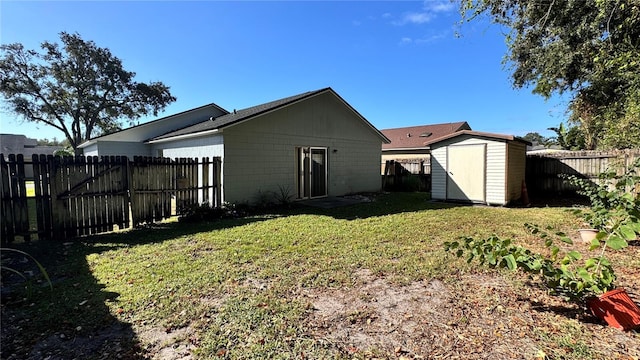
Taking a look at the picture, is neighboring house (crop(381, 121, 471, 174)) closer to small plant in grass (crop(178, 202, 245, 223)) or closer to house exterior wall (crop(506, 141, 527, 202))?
house exterior wall (crop(506, 141, 527, 202))

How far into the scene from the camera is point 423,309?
9.99ft

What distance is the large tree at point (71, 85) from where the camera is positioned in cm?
2330

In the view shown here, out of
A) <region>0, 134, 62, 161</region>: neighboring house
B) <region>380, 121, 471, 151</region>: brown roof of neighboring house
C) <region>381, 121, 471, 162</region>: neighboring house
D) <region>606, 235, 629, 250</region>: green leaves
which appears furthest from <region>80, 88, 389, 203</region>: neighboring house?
<region>0, 134, 62, 161</region>: neighboring house

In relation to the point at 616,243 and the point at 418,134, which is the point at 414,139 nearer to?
the point at 418,134

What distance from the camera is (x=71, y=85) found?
2475 centimetres

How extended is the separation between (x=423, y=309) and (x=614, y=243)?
1760 mm

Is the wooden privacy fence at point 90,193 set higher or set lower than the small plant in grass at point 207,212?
higher

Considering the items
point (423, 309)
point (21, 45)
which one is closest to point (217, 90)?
point (423, 309)

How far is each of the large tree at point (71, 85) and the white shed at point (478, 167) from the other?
1140 inches

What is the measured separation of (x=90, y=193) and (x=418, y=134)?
22.6 metres

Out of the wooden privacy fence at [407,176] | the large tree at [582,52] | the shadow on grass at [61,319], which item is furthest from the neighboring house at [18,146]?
the large tree at [582,52]

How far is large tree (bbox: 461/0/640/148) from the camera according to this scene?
821cm

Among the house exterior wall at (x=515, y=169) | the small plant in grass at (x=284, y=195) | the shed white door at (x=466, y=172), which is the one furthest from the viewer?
the small plant in grass at (x=284, y=195)

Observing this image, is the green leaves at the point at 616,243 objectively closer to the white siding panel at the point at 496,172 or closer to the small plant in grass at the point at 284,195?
the white siding panel at the point at 496,172
